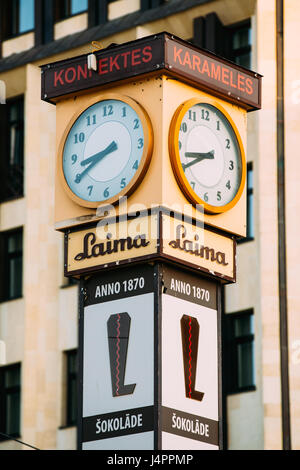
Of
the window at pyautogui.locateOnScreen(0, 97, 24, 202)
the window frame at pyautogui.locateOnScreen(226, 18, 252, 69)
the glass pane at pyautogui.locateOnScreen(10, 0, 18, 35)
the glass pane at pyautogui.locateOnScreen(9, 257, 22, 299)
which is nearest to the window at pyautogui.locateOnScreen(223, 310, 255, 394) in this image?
the window frame at pyautogui.locateOnScreen(226, 18, 252, 69)

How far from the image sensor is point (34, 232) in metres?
44.9

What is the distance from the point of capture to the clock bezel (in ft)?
55.7

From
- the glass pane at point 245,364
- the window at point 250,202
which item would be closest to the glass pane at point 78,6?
the window at point 250,202

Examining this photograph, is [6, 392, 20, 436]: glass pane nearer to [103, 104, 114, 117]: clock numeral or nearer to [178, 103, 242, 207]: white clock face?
[178, 103, 242, 207]: white clock face

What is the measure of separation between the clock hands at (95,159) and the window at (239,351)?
72.1 ft

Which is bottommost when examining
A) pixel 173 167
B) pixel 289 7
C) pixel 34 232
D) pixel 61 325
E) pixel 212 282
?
→ pixel 212 282

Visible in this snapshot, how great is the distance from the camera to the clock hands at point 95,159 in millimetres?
17422

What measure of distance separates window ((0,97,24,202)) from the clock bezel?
2843cm

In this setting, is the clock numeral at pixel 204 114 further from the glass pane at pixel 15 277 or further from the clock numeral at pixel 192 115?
the glass pane at pixel 15 277

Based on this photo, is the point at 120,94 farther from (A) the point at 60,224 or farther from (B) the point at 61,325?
(B) the point at 61,325

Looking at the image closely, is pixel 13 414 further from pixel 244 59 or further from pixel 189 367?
pixel 189 367

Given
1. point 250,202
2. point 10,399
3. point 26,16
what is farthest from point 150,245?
point 26,16

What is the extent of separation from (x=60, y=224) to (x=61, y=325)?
26118mm

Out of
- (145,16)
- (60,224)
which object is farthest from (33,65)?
(60,224)
